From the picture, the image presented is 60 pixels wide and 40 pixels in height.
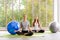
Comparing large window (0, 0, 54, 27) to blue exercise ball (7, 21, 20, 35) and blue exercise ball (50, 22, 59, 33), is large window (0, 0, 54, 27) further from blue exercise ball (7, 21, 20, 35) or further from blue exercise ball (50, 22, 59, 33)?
blue exercise ball (7, 21, 20, 35)

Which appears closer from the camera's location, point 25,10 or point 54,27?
point 54,27

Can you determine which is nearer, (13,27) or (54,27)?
(13,27)

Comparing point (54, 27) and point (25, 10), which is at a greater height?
point (25, 10)

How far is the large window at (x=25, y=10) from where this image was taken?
205 centimetres

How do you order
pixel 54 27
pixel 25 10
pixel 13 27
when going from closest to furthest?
pixel 13 27 < pixel 54 27 < pixel 25 10

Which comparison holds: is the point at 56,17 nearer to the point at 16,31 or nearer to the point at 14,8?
the point at 14,8

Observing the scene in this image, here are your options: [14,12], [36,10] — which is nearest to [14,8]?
[14,12]

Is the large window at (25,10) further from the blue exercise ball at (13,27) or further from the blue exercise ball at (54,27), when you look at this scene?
the blue exercise ball at (13,27)

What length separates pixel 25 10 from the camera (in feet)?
6.80

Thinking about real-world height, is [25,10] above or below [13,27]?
above

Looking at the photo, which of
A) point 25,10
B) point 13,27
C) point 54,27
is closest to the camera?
point 13,27

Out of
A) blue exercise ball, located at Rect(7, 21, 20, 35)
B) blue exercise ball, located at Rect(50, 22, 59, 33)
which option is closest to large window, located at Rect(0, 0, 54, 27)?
blue exercise ball, located at Rect(50, 22, 59, 33)

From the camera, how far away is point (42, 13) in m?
2.10

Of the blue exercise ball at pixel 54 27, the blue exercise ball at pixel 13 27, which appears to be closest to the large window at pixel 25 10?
the blue exercise ball at pixel 54 27
